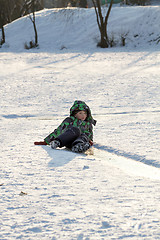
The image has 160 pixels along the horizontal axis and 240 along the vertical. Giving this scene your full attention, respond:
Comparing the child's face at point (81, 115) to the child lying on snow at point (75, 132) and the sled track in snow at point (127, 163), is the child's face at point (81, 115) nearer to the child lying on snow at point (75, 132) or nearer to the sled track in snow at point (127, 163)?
the child lying on snow at point (75, 132)

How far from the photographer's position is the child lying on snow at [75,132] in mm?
4089

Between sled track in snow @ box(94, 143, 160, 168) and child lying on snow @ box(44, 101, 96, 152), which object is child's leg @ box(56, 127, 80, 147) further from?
sled track in snow @ box(94, 143, 160, 168)

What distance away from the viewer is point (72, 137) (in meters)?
4.14

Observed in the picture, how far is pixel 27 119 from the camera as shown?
655 cm

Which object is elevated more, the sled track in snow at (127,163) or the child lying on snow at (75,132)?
the child lying on snow at (75,132)

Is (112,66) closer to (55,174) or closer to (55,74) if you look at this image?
(55,74)

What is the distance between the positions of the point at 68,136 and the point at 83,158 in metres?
0.43

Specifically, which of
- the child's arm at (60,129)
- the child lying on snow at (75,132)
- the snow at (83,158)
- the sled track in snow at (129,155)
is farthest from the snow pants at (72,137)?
the sled track in snow at (129,155)

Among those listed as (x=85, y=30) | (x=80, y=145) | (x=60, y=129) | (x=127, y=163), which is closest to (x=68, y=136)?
(x=80, y=145)

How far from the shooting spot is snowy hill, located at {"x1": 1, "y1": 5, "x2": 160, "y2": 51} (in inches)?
821

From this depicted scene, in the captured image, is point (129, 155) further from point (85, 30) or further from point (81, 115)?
point (85, 30)

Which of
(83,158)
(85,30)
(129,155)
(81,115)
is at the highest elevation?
(85,30)

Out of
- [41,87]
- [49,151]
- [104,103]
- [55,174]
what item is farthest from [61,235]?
[41,87]

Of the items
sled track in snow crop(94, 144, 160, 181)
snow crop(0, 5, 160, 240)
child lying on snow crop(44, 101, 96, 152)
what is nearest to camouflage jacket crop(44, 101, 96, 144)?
child lying on snow crop(44, 101, 96, 152)
